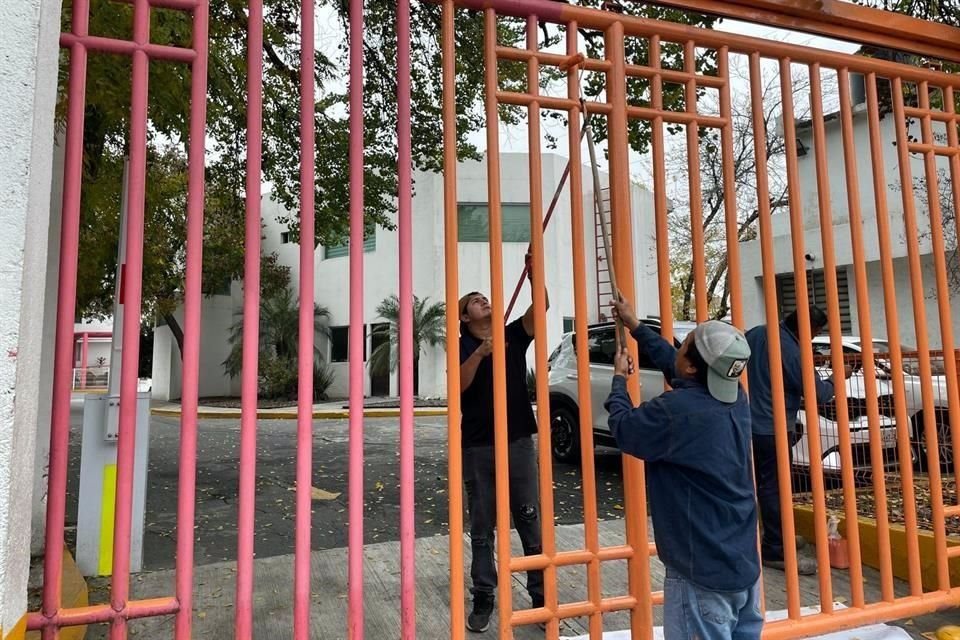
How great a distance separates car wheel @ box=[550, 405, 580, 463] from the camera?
8.28m

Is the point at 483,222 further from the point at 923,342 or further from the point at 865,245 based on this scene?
the point at 923,342

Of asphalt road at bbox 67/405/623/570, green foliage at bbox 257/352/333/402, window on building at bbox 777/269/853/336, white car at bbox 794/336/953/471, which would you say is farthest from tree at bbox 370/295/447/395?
white car at bbox 794/336/953/471

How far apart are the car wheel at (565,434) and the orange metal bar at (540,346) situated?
579 centimetres

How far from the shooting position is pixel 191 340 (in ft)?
6.97

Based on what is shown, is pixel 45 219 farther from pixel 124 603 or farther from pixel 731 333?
pixel 731 333

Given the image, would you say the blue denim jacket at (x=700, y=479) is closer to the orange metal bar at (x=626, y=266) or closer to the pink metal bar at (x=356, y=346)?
the orange metal bar at (x=626, y=266)

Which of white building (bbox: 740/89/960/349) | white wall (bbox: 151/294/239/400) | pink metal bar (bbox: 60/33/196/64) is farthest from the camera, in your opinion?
white wall (bbox: 151/294/239/400)

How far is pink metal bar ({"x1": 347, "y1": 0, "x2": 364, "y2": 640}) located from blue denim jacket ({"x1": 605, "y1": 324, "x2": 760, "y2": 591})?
0.92 m

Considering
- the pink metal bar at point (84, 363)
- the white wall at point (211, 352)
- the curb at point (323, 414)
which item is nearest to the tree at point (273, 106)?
the curb at point (323, 414)

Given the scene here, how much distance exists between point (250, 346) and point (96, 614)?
92cm

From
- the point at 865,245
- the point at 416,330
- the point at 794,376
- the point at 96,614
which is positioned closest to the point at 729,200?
the point at 794,376

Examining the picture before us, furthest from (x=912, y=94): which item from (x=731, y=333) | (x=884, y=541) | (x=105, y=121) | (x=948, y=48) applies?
(x=105, y=121)

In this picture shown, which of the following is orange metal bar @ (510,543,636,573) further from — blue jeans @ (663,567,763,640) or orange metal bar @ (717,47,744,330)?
orange metal bar @ (717,47,744,330)

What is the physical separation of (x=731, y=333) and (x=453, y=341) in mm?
980
